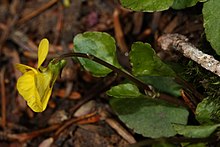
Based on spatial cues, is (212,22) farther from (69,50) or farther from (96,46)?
(69,50)

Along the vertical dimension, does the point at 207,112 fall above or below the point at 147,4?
below

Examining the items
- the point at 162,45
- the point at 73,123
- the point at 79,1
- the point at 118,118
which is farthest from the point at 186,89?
the point at 79,1

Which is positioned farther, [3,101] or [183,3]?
[3,101]

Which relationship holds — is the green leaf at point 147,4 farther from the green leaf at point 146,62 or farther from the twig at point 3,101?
the twig at point 3,101

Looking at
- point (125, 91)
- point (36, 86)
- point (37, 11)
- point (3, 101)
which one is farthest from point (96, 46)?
point (37, 11)

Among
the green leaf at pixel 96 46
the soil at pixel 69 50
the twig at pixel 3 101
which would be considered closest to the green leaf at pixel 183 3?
the soil at pixel 69 50

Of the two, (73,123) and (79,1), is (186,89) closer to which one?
(73,123)
